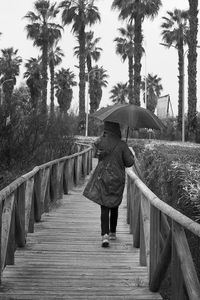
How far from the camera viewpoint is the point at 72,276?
17.6 ft

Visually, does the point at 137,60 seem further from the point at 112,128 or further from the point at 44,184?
the point at 112,128

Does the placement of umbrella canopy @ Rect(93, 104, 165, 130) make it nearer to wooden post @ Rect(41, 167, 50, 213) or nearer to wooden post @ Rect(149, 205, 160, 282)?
wooden post @ Rect(149, 205, 160, 282)

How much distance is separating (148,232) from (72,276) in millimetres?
861

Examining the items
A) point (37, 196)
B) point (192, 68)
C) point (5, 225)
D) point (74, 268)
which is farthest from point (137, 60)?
point (5, 225)

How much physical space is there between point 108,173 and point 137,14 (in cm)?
2977

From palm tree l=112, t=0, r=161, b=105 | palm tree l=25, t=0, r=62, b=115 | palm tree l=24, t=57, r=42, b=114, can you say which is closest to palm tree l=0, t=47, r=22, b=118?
palm tree l=24, t=57, r=42, b=114

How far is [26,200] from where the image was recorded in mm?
7184

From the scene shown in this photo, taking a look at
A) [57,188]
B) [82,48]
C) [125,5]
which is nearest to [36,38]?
[82,48]

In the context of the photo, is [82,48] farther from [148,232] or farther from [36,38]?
[148,232]

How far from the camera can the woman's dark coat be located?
6.50m

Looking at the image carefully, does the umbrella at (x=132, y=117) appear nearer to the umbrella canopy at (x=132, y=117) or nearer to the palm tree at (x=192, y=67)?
the umbrella canopy at (x=132, y=117)

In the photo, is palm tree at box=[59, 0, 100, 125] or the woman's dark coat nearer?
the woman's dark coat

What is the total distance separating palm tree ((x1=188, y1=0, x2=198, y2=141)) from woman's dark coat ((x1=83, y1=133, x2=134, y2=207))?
69.3 ft

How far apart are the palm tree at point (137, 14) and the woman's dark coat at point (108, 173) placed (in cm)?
2678
